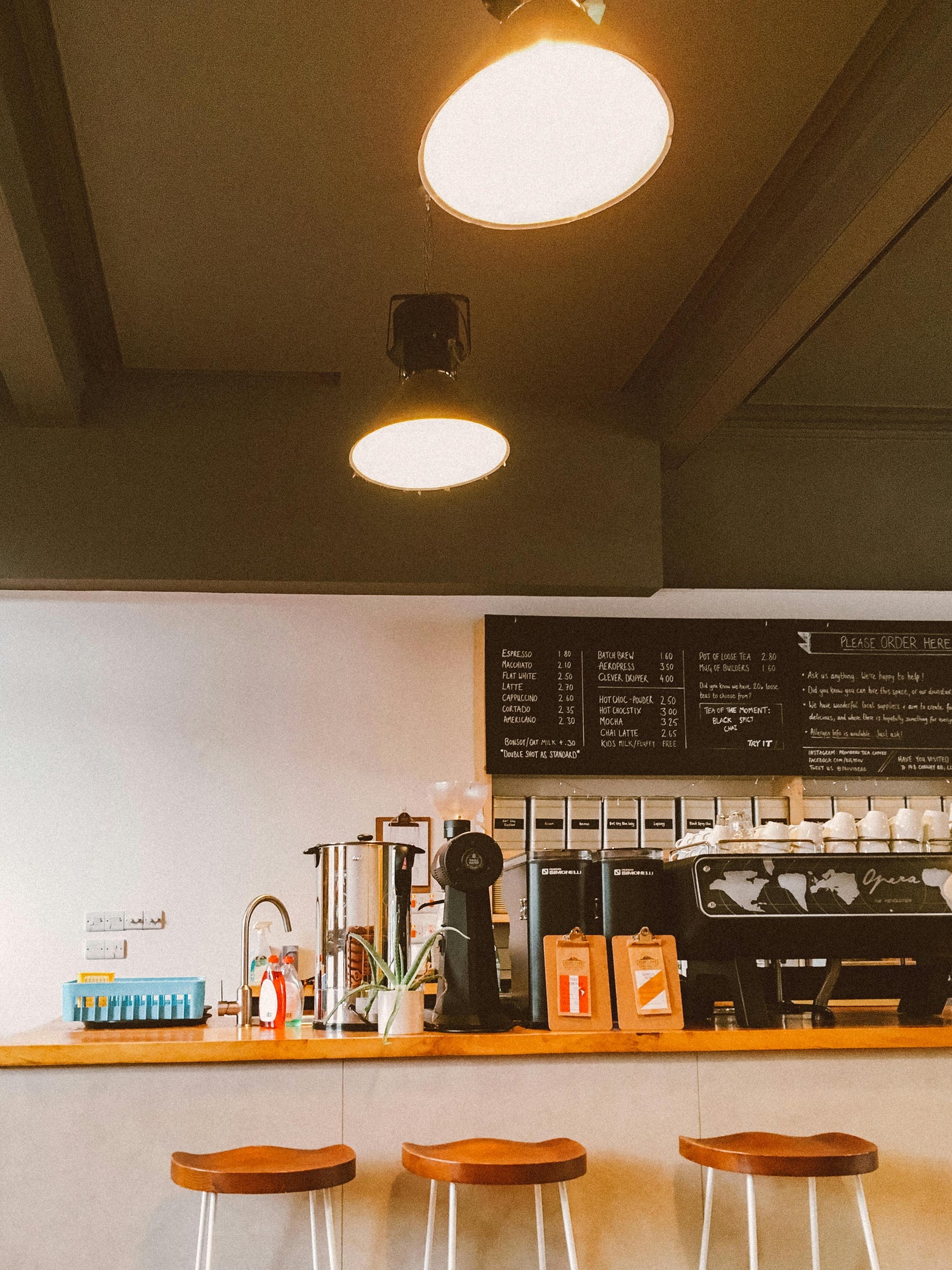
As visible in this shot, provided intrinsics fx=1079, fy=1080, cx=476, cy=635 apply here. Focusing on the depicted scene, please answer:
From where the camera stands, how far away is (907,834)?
8.95 feet

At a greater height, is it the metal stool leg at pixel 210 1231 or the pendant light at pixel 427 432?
the pendant light at pixel 427 432

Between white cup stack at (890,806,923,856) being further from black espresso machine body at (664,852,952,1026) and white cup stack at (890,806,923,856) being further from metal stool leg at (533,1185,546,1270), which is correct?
metal stool leg at (533,1185,546,1270)

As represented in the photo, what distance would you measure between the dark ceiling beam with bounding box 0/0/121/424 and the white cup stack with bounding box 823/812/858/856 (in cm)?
246

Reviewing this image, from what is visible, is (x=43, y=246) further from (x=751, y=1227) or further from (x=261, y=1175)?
(x=751, y=1227)

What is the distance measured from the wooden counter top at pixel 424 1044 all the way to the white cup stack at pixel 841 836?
42 cm

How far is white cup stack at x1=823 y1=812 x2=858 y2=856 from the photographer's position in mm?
2688

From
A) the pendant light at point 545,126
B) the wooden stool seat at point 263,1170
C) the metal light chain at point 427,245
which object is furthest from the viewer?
the metal light chain at point 427,245

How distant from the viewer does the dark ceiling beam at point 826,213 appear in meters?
2.28

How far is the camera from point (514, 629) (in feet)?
15.2

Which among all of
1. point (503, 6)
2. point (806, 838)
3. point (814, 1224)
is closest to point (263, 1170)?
point (814, 1224)

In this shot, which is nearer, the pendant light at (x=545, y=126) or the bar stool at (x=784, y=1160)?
the pendant light at (x=545, y=126)

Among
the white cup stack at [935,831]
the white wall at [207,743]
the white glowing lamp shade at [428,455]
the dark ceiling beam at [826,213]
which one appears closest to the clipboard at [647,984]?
the white cup stack at [935,831]

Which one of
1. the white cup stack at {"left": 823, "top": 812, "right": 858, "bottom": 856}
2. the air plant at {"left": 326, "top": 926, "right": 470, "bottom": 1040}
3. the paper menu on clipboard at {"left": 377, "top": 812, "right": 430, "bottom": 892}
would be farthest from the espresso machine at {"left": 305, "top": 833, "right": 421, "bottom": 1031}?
the paper menu on clipboard at {"left": 377, "top": 812, "right": 430, "bottom": 892}

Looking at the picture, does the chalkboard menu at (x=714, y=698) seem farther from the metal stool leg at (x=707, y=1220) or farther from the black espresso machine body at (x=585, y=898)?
the metal stool leg at (x=707, y=1220)
